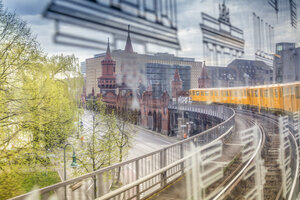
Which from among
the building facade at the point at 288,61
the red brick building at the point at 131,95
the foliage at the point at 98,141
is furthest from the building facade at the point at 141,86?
the building facade at the point at 288,61

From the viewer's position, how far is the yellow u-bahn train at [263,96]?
17.9ft

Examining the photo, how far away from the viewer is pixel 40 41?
2154mm

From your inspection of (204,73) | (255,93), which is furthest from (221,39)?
(255,93)

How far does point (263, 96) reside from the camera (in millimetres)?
Answer: 7594

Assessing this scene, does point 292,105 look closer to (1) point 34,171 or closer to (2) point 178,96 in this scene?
(2) point 178,96

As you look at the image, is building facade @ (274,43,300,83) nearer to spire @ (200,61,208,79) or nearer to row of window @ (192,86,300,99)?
row of window @ (192,86,300,99)

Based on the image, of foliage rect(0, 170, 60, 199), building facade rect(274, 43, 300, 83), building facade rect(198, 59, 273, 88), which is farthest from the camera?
building facade rect(274, 43, 300, 83)

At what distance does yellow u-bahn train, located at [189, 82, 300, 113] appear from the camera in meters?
5.46

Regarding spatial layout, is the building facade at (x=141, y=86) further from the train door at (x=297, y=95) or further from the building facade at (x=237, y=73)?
the train door at (x=297, y=95)

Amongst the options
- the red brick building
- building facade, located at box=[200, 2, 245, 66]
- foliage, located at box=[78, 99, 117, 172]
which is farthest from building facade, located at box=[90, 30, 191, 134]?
building facade, located at box=[200, 2, 245, 66]

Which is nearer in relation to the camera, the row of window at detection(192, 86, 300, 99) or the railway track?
the railway track

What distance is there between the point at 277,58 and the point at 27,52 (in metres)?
5.03

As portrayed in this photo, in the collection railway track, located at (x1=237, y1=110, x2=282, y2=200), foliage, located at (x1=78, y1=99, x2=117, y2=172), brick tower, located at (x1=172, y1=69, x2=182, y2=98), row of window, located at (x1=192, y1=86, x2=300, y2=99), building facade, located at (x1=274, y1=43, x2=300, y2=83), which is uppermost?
building facade, located at (x1=274, y1=43, x2=300, y2=83)

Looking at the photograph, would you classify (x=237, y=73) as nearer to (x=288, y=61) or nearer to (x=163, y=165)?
(x=288, y=61)
